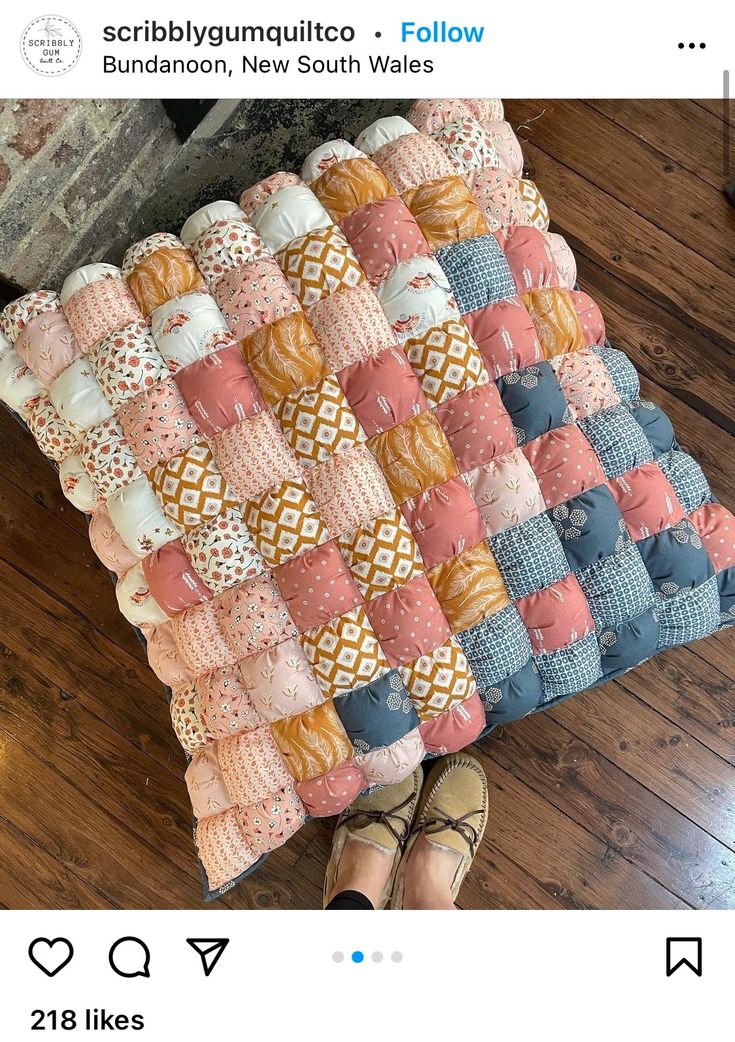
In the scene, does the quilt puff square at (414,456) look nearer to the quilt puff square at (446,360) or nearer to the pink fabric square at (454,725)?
the quilt puff square at (446,360)

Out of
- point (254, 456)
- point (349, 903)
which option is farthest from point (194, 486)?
point (349, 903)

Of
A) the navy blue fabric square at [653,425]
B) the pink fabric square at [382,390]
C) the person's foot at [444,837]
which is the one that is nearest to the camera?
the pink fabric square at [382,390]

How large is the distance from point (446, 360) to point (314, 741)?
1.85ft

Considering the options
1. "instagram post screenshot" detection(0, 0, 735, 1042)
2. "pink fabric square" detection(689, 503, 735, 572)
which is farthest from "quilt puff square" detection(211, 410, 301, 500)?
"pink fabric square" detection(689, 503, 735, 572)

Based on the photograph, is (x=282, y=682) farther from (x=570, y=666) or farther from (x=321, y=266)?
(x=321, y=266)

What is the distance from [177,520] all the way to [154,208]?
580 millimetres

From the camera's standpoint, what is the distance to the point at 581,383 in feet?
3.80

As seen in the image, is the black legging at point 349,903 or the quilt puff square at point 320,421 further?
the black legging at point 349,903

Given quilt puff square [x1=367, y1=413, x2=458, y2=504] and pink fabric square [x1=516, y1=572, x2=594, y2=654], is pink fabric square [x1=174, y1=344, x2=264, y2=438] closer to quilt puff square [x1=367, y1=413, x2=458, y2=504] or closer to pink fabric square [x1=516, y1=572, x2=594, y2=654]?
quilt puff square [x1=367, y1=413, x2=458, y2=504]

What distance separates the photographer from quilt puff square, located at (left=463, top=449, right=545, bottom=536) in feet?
3.63

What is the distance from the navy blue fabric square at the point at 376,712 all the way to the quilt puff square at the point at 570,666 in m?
0.21

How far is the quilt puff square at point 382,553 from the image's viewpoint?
1.10m
